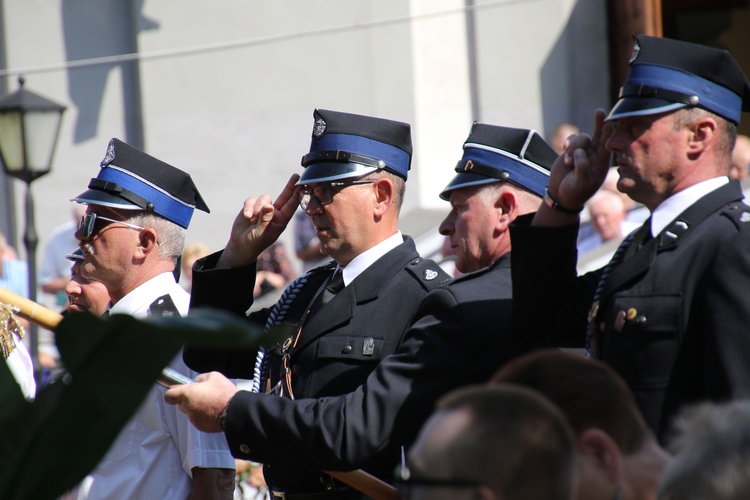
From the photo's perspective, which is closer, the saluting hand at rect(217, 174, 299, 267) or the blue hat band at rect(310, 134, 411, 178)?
the blue hat band at rect(310, 134, 411, 178)

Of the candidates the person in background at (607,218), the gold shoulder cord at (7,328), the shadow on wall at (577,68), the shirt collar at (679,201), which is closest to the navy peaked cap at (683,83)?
the shirt collar at (679,201)

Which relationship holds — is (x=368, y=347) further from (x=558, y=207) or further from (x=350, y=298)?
(x=558, y=207)

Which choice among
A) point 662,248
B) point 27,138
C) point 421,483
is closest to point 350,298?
point 662,248

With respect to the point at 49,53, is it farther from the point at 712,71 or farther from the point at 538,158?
the point at 712,71

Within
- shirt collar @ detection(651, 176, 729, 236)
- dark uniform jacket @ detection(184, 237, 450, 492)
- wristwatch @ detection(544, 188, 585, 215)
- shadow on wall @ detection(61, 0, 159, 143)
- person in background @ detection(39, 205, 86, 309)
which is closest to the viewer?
shirt collar @ detection(651, 176, 729, 236)

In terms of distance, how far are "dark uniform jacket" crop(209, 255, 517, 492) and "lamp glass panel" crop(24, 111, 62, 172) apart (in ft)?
17.2

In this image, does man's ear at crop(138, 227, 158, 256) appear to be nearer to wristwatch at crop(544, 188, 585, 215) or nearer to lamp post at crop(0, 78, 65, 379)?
wristwatch at crop(544, 188, 585, 215)

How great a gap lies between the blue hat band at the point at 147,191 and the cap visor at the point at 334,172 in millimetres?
919

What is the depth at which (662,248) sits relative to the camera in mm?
2680

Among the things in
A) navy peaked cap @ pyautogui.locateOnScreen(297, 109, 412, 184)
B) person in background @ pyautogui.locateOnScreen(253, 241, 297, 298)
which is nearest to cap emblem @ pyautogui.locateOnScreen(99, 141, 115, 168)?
navy peaked cap @ pyautogui.locateOnScreen(297, 109, 412, 184)

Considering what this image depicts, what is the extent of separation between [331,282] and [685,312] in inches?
50.1

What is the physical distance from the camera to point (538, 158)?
3551 mm

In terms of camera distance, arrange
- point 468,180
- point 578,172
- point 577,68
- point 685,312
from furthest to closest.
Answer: point 577,68
point 468,180
point 578,172
point 685,312

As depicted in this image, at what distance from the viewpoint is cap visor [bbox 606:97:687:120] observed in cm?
271
